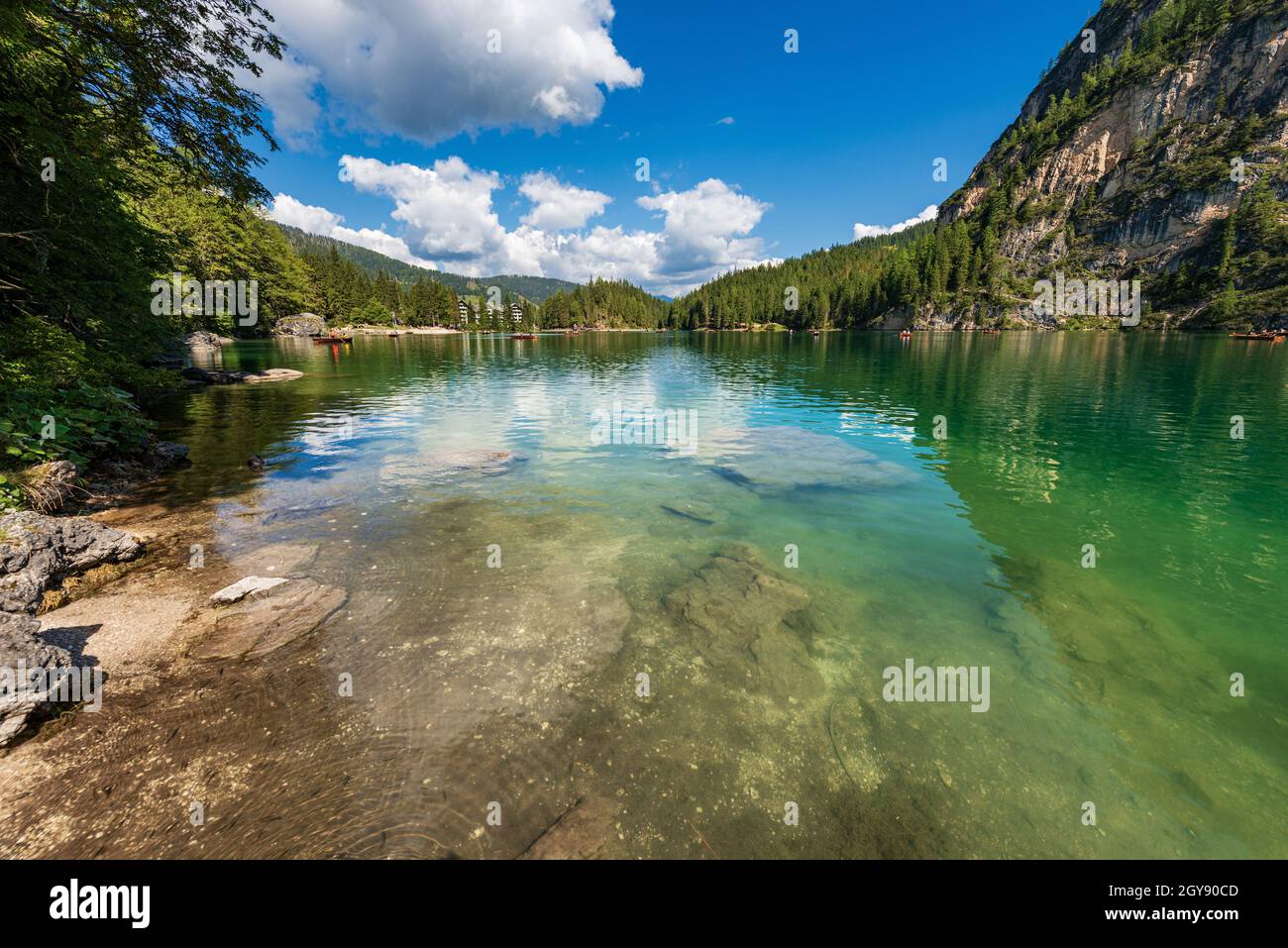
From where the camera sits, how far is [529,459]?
2155cm

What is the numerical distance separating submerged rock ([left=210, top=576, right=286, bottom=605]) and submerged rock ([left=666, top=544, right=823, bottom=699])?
8.30 metres

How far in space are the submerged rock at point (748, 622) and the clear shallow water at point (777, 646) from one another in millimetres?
67

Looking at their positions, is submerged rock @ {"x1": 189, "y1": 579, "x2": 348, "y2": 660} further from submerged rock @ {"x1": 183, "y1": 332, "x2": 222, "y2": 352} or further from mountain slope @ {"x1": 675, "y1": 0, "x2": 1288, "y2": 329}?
mountain slope @ {"x1": 675, "y1": 0, "x2": 1288, "y2": 329}

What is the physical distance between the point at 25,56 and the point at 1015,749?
83.6 ft

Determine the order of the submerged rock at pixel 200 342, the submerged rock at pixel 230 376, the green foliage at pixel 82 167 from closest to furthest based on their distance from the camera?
the green foliage at pixel 82 167 → the submerged rock at pixel 230 376 → the submerged rock at pixel 200 342

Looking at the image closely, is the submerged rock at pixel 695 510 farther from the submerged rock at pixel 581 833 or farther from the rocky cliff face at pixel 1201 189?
the rocky cliff face at pixel 1201 189

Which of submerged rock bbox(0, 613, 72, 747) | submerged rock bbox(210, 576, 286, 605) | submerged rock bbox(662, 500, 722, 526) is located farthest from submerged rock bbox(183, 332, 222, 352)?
submerged rock bbox(662, 500, 722, 526)

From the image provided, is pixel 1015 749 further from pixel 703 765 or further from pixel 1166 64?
pixel 1166 64

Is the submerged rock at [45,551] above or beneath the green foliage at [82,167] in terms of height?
beneath

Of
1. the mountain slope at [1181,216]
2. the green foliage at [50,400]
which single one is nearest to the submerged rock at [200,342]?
the green foliage at [50,400]

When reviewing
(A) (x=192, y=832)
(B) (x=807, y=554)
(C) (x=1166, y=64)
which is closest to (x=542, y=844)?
(A) (x=192, y=832)

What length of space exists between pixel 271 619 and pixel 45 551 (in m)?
5.05

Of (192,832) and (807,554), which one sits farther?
(807,554)

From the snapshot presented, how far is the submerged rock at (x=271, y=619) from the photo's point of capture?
8203mm
